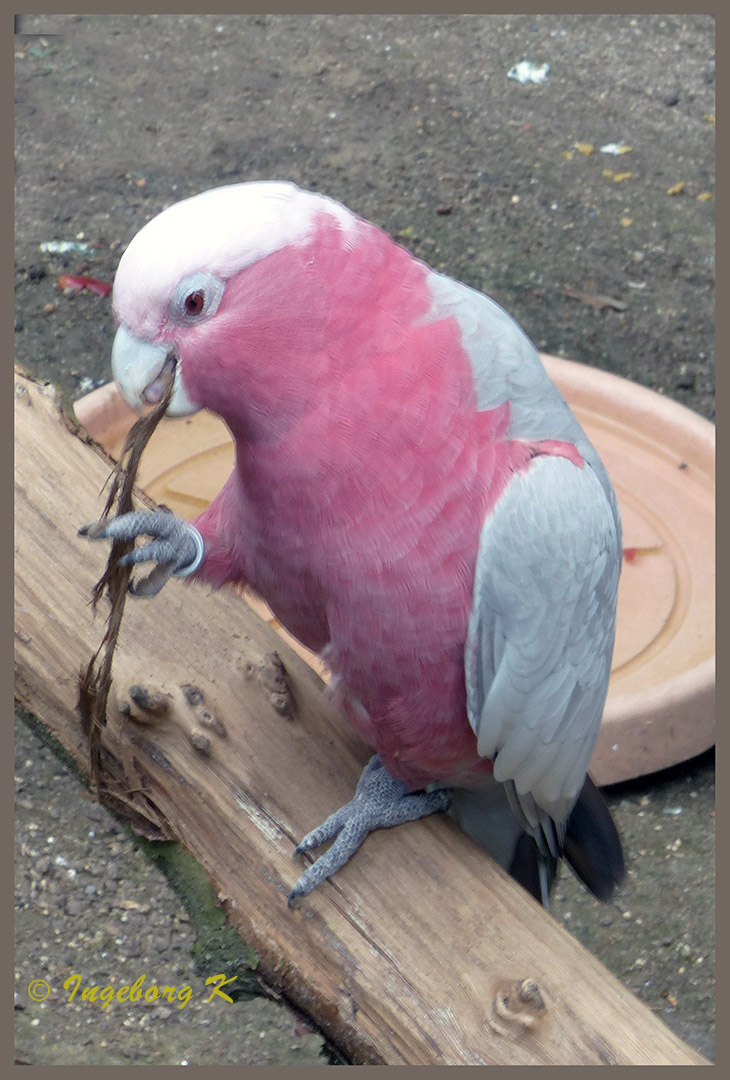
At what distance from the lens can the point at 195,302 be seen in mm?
1371

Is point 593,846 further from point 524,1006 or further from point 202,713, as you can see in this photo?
point 202,713

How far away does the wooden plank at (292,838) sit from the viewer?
1.56 m

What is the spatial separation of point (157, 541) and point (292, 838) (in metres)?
0.54

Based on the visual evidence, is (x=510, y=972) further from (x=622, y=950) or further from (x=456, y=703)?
(x=622, y=950)

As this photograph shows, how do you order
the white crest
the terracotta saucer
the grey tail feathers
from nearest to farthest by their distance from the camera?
1. the white crest
2. the grey tail feathers
3. the terracotta saucer

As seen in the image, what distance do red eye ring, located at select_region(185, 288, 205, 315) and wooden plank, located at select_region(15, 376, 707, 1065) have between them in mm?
624

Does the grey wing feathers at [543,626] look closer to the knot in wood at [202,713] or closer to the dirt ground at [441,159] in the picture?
the knot in wood at [202,713]

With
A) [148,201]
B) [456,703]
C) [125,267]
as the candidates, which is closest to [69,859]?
[456,703]

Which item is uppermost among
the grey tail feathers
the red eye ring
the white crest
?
the white crest

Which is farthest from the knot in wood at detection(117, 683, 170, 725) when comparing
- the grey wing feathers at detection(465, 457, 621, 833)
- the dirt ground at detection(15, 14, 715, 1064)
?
the dirt ground at detection(15, 14, 715, 1064)

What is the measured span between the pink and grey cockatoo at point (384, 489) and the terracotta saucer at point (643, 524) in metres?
1.01

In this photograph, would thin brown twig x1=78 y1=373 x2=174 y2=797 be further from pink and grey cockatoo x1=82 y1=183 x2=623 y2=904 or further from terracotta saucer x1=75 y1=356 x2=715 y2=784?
terracotta saucer x1=75 y1=356 x2=715 y2=784

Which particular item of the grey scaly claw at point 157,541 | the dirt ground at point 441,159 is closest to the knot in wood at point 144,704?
the grey scaly claw at point 157,541

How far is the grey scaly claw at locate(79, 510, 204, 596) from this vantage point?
160 centimetres
